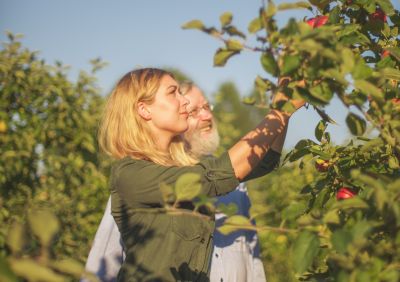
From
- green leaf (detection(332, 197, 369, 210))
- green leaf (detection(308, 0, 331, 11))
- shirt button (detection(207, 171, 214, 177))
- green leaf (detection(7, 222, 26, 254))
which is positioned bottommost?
shirt button (detection(207, 171, 214, 177))

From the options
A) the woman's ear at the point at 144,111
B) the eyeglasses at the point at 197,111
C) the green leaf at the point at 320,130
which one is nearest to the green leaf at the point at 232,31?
the green leaf at the point at 320,130

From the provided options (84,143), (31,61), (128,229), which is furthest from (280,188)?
(128,229)

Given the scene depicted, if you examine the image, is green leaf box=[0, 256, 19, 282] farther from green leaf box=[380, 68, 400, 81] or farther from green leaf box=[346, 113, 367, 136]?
green leaf box=[380, 68, 400, 81]

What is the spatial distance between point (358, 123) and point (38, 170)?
11.7 feet

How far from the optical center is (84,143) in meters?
4.42

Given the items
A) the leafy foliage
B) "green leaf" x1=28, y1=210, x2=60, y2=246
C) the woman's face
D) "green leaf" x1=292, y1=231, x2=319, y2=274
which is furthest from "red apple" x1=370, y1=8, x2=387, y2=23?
the leafy foliage

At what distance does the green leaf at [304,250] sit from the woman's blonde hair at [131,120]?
1107mm

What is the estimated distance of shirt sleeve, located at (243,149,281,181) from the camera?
79.2 inches

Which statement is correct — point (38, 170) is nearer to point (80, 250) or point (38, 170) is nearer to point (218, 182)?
point (80, 250)

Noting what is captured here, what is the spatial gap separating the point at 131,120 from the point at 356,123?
117cm

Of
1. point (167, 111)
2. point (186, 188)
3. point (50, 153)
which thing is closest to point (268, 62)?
point (186, 188)

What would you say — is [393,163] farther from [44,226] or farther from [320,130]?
[44,226]

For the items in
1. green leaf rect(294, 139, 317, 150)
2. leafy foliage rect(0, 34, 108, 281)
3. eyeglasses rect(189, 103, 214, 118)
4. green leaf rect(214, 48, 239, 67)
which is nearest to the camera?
green leaf rect(214, 48, 239, 67)

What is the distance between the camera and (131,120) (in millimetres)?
2090
